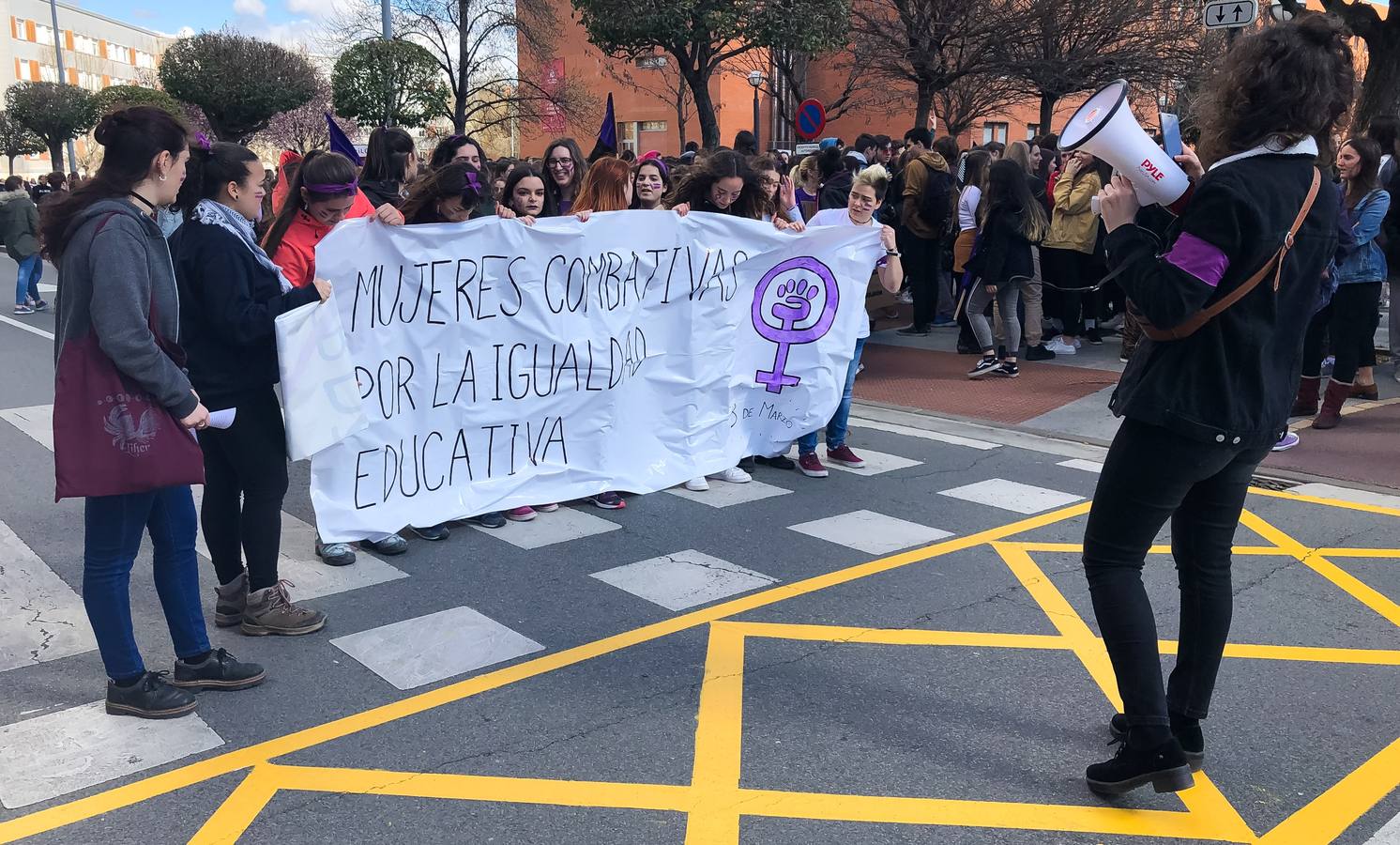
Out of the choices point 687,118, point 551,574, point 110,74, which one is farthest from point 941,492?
point 110,74

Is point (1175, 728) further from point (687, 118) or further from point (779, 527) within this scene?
point (687, 118)

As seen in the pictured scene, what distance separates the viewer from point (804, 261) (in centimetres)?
657

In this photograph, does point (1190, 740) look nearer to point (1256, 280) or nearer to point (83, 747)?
point (1256, 280)

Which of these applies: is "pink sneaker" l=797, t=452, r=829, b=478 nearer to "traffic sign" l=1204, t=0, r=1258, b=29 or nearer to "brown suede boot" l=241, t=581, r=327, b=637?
"brown suede boot" l=241, t=581, r=327, b=637

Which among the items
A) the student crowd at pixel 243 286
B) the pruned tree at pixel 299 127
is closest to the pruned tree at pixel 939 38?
the student crowd at pixel 243 286

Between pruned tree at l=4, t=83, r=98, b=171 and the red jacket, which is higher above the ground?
pruned tree at l=4, t=83, r=98, b=171

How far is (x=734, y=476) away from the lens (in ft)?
21.5

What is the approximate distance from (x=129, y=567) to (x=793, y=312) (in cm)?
403

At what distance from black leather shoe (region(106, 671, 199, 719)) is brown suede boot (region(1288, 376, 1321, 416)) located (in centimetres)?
759

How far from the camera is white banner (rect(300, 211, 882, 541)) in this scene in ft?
16.7

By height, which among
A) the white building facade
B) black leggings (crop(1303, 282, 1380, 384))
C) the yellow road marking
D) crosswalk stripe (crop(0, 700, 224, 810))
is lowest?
the yellow road marking

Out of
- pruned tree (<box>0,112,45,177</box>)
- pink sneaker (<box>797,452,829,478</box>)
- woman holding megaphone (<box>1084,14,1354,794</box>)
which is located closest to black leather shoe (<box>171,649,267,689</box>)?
woman holding megaphone (<box>1084,14,1354,794</box>)

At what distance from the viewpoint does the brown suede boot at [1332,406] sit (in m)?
7.73

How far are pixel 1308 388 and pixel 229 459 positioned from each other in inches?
291
